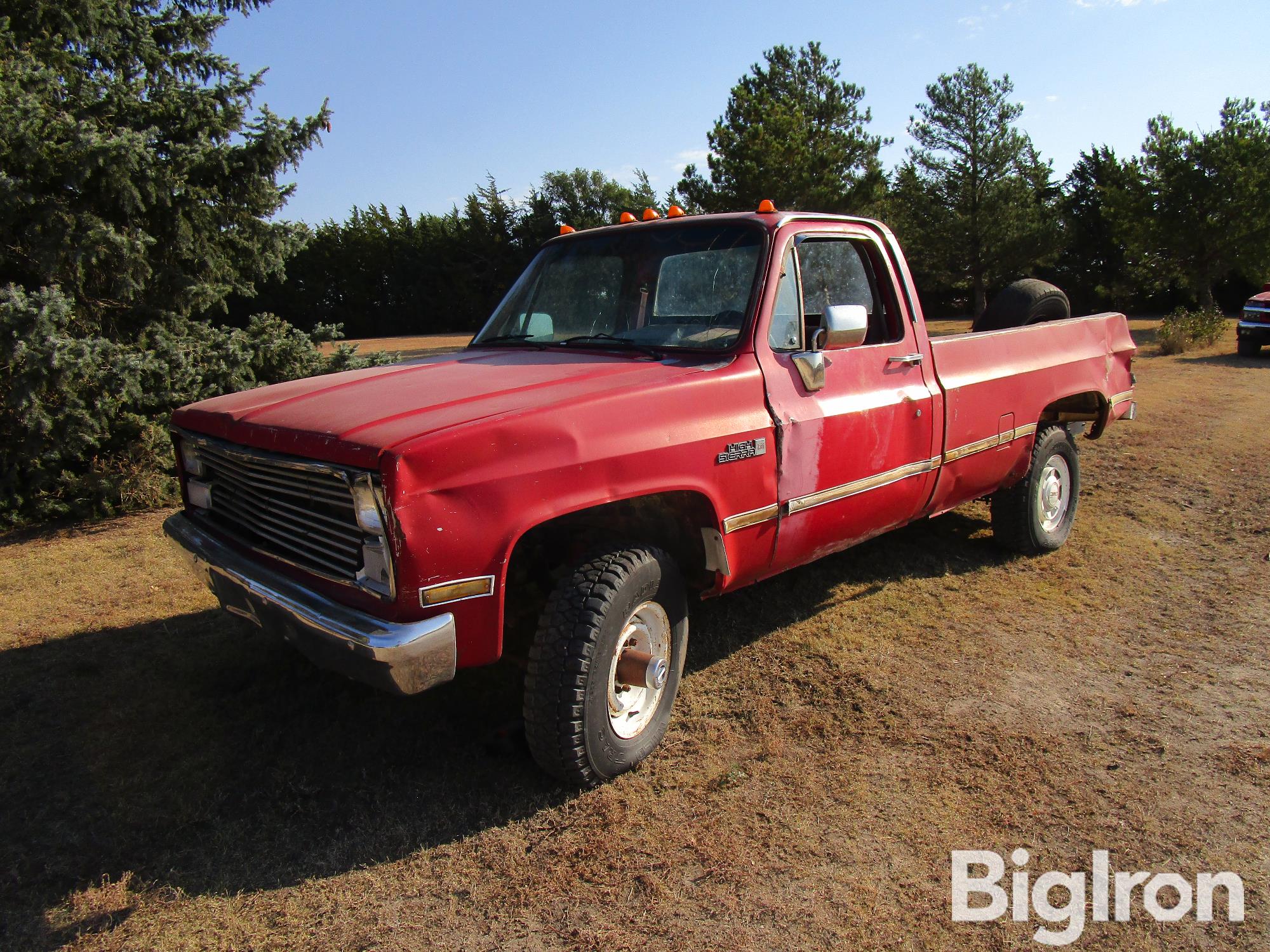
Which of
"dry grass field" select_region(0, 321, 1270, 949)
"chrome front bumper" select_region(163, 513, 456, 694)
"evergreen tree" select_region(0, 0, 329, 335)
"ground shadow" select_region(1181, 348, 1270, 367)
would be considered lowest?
"dry grass field" select_region(0, 321, 1270, 949)

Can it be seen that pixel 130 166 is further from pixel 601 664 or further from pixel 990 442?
pixel 990 442

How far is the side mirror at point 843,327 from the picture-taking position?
340 centimetres

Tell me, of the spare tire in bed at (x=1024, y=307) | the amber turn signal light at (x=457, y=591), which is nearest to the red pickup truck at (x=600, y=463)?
the amber turn signal light at (x=457, y=591)

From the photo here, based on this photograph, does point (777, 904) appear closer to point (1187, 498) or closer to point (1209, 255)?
point (1187, 498)

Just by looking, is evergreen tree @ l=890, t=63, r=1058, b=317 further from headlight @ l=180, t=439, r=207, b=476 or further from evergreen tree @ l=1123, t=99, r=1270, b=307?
headlight @ l=180, t=439, r=207, b=476

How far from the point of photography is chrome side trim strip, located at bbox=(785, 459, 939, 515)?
3527mm

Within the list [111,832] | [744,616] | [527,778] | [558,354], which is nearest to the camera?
[111,832]

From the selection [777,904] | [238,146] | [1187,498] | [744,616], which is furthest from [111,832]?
[1187,498]

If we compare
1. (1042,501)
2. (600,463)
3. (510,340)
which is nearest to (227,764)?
(600,463)

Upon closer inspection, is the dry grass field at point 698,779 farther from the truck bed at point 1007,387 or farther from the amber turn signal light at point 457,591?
the amber turn signal light at point 457,591

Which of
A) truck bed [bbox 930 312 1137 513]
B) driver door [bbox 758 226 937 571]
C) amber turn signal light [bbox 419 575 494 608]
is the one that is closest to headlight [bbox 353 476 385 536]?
amber turn signal light [bbox 419 575 494 608]

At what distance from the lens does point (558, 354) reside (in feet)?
12.1

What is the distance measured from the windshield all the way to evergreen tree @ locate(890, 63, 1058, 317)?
84.6 feet

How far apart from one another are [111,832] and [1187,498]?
7.21 m
